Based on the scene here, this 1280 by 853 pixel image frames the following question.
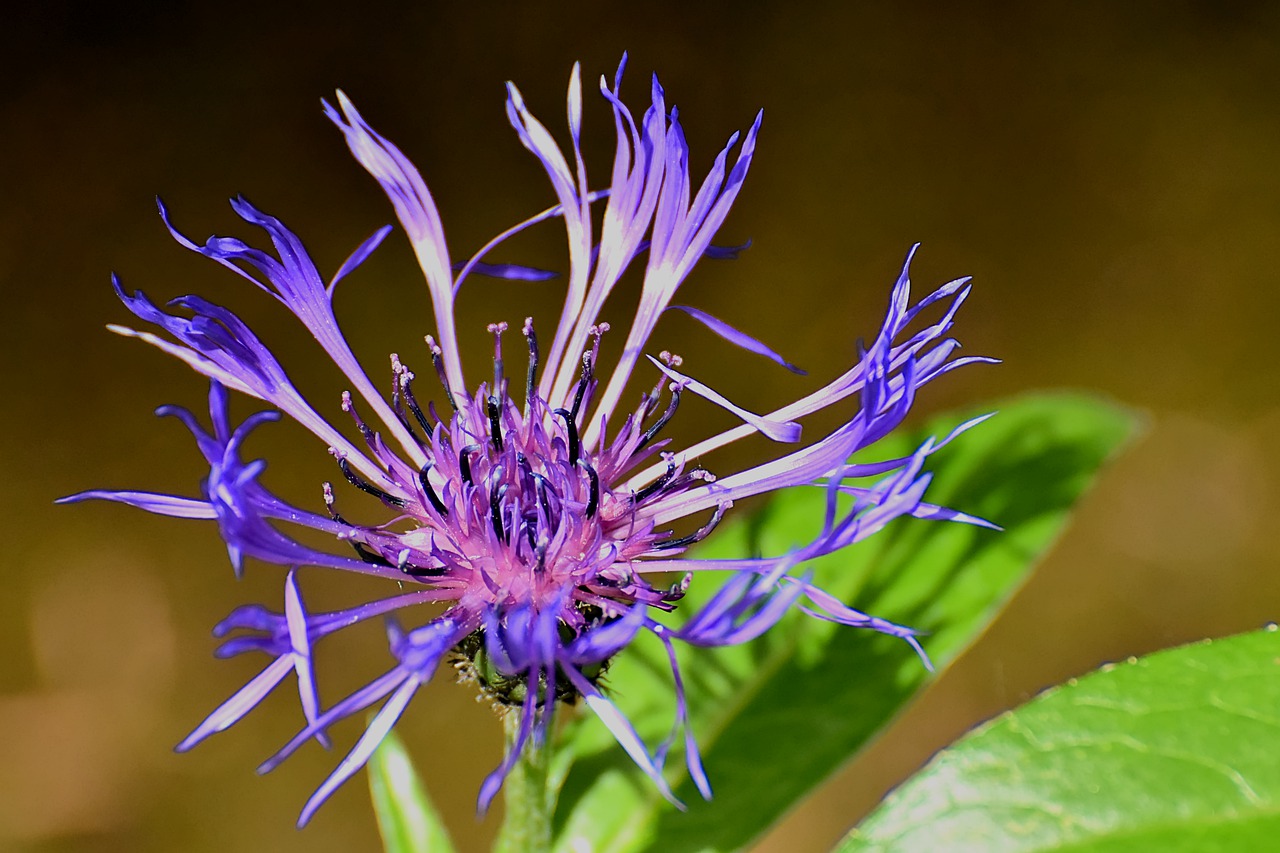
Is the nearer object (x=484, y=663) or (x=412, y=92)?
(x=484, y=663)

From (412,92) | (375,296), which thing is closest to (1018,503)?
(375,296)

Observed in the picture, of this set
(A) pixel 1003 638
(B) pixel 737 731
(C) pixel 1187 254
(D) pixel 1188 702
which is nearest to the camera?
(D) pixel 1188 702

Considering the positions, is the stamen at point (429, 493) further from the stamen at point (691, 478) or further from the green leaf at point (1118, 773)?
the green leaf at point (1118, 773)

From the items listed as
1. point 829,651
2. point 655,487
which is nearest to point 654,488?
point 655,487

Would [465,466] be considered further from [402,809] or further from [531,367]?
[402,809]

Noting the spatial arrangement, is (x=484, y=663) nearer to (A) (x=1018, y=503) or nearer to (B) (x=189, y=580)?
(A) (x=1018, y=503)
